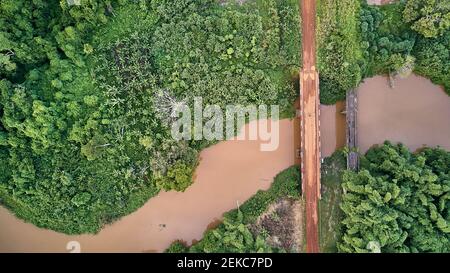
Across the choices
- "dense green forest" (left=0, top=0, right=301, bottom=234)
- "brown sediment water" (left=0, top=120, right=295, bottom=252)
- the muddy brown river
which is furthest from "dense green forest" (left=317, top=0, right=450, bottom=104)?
"brown sediment water" (left=0, top=120, right=295, bottom=252)

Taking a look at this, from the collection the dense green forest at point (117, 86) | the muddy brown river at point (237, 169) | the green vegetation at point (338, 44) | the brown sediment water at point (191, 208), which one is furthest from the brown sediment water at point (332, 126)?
the dense green forest at point (117, 86)

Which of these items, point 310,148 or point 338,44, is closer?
point 338,44

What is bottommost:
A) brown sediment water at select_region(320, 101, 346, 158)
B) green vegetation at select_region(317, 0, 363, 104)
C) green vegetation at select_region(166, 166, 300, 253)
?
green vegetation at select_region(166, 166, 300, 253)

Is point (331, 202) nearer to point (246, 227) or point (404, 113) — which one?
point (246, 227)

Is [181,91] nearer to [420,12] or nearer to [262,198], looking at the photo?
[262,198]

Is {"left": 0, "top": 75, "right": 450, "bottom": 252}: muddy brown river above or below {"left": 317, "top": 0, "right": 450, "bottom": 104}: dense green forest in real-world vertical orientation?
below

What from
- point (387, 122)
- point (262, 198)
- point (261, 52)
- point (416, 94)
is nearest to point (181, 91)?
point (261, 52)

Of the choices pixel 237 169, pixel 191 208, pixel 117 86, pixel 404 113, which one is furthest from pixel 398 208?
pixel 117 86

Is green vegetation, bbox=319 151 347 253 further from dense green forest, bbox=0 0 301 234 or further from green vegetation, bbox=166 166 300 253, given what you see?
dense green forest, bbox=0 0 301 234
